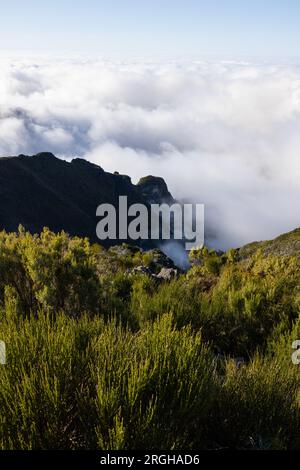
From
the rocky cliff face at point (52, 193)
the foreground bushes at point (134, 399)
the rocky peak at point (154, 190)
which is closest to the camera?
the foreground bushes at point (134, 399)

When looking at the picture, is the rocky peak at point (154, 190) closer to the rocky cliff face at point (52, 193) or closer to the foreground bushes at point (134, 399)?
the rocky cliff face at point (52, 193)

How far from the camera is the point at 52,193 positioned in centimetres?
12219

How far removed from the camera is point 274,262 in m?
10.0

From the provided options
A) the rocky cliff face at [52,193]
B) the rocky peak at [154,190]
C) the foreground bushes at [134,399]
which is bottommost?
the foreground bushes at [134,399]

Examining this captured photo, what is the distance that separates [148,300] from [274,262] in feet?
13.4

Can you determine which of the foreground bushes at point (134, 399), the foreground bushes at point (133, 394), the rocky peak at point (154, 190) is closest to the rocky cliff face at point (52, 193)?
the rocky peak at point (154, 190)

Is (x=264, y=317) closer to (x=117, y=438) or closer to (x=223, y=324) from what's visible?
(x=223, y=324)

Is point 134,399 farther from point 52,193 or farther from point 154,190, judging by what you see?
point 154,190

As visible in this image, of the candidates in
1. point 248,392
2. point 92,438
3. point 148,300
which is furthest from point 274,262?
point 92,438

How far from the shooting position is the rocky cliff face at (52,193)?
110188 millimetres

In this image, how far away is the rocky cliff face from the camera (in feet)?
362

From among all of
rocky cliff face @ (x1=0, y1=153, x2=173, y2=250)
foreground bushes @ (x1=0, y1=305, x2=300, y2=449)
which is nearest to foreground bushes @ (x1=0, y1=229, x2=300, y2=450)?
foreground bushes @ (x1=0, y1=305, x2=300, y2=449)

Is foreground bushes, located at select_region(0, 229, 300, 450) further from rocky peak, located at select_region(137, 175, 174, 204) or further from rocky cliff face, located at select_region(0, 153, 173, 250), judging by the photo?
rocky peak, located at select_region(137, 175, 174, 204)

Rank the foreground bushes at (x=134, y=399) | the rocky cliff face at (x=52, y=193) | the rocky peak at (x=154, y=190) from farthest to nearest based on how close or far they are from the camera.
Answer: the rocky peak at (x=154, y=190)
the rocky cliff face at (x=52, y=193)
the foreground bushes at (x=134, y=399)
